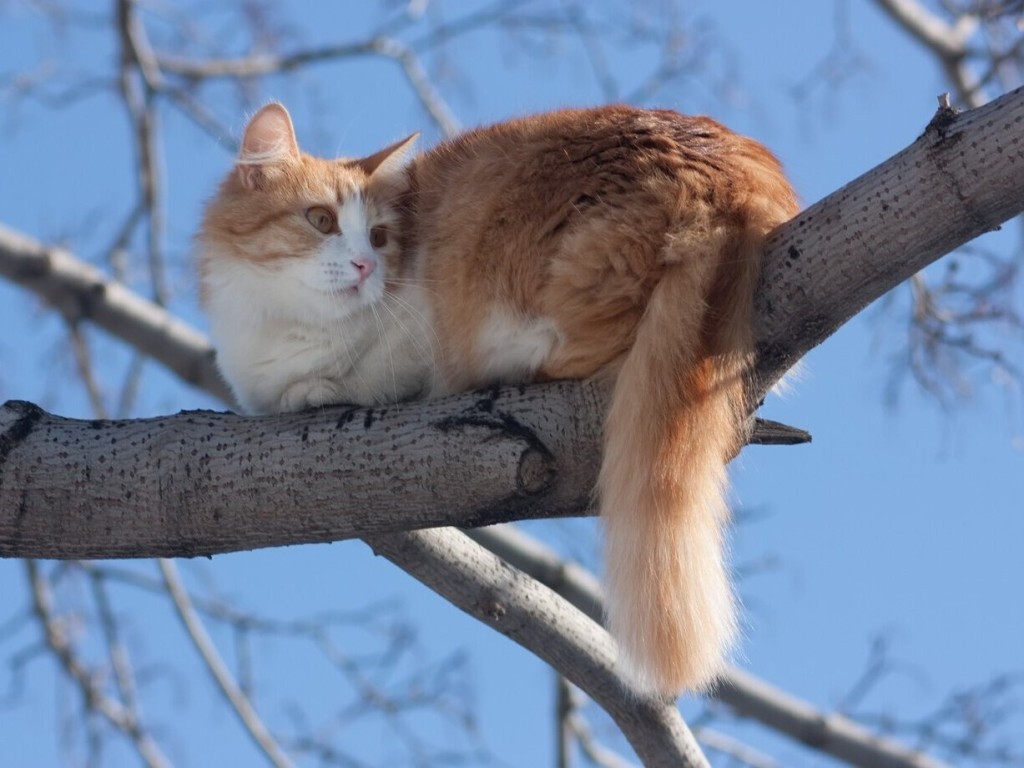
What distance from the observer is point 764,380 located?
2027 mm

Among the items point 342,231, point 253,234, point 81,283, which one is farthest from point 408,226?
point 81,283

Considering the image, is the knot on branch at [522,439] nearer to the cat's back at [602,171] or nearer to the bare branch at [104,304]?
the cat's back at [602,171]

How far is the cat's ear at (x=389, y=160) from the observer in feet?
8.70

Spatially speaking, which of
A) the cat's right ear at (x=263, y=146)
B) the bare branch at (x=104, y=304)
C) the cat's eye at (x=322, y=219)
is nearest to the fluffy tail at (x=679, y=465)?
the cat's eye at (x=322, y=219)

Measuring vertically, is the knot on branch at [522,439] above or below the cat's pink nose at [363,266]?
below

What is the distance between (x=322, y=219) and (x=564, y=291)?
2.11 feet

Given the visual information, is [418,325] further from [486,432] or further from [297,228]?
[486,432]

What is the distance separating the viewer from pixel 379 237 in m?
2.53

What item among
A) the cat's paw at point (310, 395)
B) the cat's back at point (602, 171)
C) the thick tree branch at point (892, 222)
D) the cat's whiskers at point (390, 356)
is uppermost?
the cat's back at point (602, 171)

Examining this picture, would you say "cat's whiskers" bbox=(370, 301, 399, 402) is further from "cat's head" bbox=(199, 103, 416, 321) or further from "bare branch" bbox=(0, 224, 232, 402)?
"bare branch" bbox=(0, 224, 232, 402)

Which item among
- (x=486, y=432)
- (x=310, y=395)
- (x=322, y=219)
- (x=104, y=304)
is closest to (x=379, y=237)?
(x=322, y=219)

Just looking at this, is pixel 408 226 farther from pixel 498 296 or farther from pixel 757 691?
pixel 757 691

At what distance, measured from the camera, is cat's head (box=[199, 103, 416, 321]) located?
2.42 meters

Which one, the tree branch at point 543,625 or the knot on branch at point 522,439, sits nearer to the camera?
the knot on branch at point 522,439
